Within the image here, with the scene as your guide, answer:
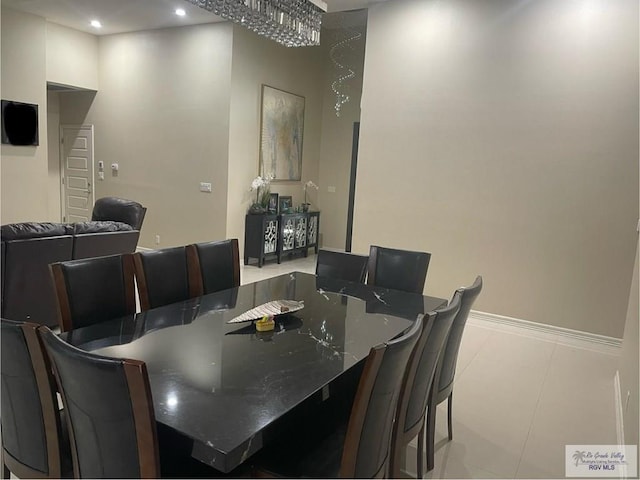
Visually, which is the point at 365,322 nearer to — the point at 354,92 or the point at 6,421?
the point at 6,421

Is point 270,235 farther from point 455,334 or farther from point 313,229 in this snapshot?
point 455,334

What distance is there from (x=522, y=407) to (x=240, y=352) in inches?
83.1

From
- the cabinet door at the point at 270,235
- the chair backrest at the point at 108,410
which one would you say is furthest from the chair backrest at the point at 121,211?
the chair backrest at the point at 108,410

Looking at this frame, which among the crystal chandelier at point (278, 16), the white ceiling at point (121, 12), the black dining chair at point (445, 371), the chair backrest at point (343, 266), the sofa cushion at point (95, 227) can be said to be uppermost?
the white ceiling at point (121, 12)

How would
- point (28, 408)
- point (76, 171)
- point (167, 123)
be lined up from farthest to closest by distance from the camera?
point (76, 171), point (167, 123), point (28, 408)

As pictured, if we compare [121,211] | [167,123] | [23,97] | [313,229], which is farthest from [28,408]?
[313,229]

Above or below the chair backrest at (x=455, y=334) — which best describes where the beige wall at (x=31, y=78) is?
above

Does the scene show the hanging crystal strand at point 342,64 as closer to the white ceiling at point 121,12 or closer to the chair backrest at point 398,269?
the white ceiling at point 121,12

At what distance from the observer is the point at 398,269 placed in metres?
3.17

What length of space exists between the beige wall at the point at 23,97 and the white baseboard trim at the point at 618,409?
274 inches

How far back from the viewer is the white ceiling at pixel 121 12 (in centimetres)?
571

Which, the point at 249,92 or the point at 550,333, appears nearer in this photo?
the point at 550,333

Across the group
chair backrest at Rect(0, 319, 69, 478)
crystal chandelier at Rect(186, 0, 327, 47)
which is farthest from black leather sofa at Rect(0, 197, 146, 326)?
crystal chandelier at Rect(186, 0, 327, 47)

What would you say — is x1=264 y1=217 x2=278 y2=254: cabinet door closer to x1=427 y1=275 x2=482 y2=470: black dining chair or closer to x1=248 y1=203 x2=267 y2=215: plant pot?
x1=248 y1=203 x2=267 y2=215: plant pot
